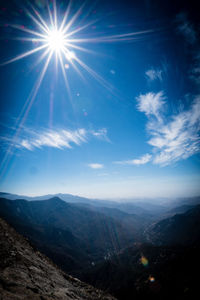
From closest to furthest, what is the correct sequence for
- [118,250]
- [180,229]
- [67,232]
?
[118,250] → [67,232] → [180,229]

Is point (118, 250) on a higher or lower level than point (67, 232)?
lower

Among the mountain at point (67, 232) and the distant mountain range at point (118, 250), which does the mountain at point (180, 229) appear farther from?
the mountain at point (67, 232)

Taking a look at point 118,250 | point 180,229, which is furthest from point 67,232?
point 180,229

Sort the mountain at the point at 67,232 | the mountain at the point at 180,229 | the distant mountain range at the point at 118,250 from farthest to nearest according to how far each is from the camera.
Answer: the mountain at the point at 180,229 < the mountain at the point at 67,232 < the distant mountain range at the point at 118,250

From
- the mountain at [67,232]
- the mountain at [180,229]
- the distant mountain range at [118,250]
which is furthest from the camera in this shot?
the mountain at [180,229]

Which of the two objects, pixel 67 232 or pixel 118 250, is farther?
pixel 67 232

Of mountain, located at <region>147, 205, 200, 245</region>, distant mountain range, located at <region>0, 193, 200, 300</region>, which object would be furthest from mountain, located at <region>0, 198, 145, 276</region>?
mountain, located at <region>147, 205, 200, 245</region>

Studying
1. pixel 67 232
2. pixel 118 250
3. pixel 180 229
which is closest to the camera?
pixel 118 250

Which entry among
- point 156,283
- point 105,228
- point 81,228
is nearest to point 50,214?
point 81,228

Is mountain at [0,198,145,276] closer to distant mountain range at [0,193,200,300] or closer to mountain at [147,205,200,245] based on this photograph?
distant mountain range at [0,193,200,300]

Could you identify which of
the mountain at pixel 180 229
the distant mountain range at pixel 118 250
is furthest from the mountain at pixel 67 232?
the mountain at pixel 180 229

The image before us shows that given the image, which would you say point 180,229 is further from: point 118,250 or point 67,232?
point 67,232

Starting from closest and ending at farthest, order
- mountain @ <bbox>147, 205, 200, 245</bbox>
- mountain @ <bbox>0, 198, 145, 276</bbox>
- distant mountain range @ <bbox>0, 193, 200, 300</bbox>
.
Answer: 1. distant mountain range @ <bbox>0, 193, 200, 300</bbox>
2. mountain @ <bbox>0, 198, 145, 276</bbox>
3. mountain @ <bbox>147, 205, 200, 245</bbox>

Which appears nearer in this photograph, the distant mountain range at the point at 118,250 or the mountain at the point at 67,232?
the distant mountain range at the point at 118,250
